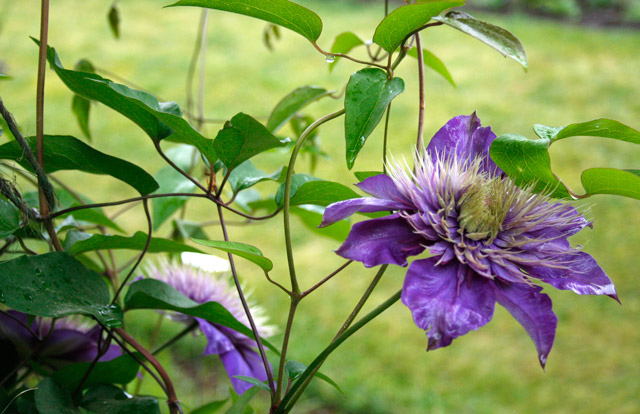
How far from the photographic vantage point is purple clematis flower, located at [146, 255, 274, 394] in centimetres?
47

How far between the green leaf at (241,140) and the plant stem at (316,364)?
0.11m

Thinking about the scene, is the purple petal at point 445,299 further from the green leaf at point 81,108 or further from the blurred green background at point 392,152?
the green leaf at point 81,108

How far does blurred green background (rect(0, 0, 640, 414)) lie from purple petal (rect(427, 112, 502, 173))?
0.10 feet

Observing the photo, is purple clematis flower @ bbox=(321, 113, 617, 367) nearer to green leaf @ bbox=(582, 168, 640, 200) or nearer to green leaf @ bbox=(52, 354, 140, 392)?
green leaf @ bbox=(582, 168, 640, 200)

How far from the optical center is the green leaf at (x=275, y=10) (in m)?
0.34

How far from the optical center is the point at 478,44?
3.53m

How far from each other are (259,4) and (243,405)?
0.22 m

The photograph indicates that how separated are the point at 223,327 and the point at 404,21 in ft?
0.91

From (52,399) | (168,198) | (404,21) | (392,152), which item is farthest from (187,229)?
(392,152)

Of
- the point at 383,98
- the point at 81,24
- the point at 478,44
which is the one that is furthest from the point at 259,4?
the point at 81,24

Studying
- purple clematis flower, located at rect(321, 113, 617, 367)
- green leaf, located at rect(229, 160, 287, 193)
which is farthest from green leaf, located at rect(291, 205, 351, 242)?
purple clematis flower, located at rect(321, 113, 617, 367)

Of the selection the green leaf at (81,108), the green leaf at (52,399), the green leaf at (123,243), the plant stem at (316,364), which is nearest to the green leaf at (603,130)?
the plant stem at (316,364)

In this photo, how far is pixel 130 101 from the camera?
355 mm

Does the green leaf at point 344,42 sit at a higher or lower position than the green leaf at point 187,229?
higher
